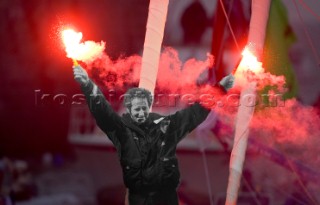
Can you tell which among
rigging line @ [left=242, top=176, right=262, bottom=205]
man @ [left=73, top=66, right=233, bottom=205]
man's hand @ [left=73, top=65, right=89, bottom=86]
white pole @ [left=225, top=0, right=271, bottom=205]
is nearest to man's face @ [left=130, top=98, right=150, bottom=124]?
man @ [left=73, top=66, right=233, bottom=205]

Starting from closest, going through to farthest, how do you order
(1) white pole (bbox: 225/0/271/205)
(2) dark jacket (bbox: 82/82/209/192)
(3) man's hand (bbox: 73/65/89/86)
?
1. (3) man's hand (bbox: 73/65/89/86)
2. (2) dark jacket (bbox: 82/82/209/192)
3. (1) white pole (bbox: 225/0/271/205)

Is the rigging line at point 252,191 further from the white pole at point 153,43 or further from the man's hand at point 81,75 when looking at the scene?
the man's hand at point 81,75

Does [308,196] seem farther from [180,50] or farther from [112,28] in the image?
[112,28]

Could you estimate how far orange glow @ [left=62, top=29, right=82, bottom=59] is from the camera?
13.2ft

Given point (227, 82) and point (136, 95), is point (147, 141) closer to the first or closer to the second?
point (136, 95)

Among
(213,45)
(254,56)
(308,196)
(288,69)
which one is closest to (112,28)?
(213,45)

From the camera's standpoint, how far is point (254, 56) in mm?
4113

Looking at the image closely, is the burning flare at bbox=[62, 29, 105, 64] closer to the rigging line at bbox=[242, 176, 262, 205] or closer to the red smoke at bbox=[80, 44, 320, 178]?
the red smoke at bbox=[80, 44, 320, 178]

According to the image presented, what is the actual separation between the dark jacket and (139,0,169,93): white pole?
274 millimetres

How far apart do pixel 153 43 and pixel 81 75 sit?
622mm

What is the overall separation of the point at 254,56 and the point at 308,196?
1.17 metres

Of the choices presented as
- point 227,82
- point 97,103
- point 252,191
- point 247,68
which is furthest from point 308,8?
point 97,103

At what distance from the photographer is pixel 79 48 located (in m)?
4.04

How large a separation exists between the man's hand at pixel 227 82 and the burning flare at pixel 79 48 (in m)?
0.94
